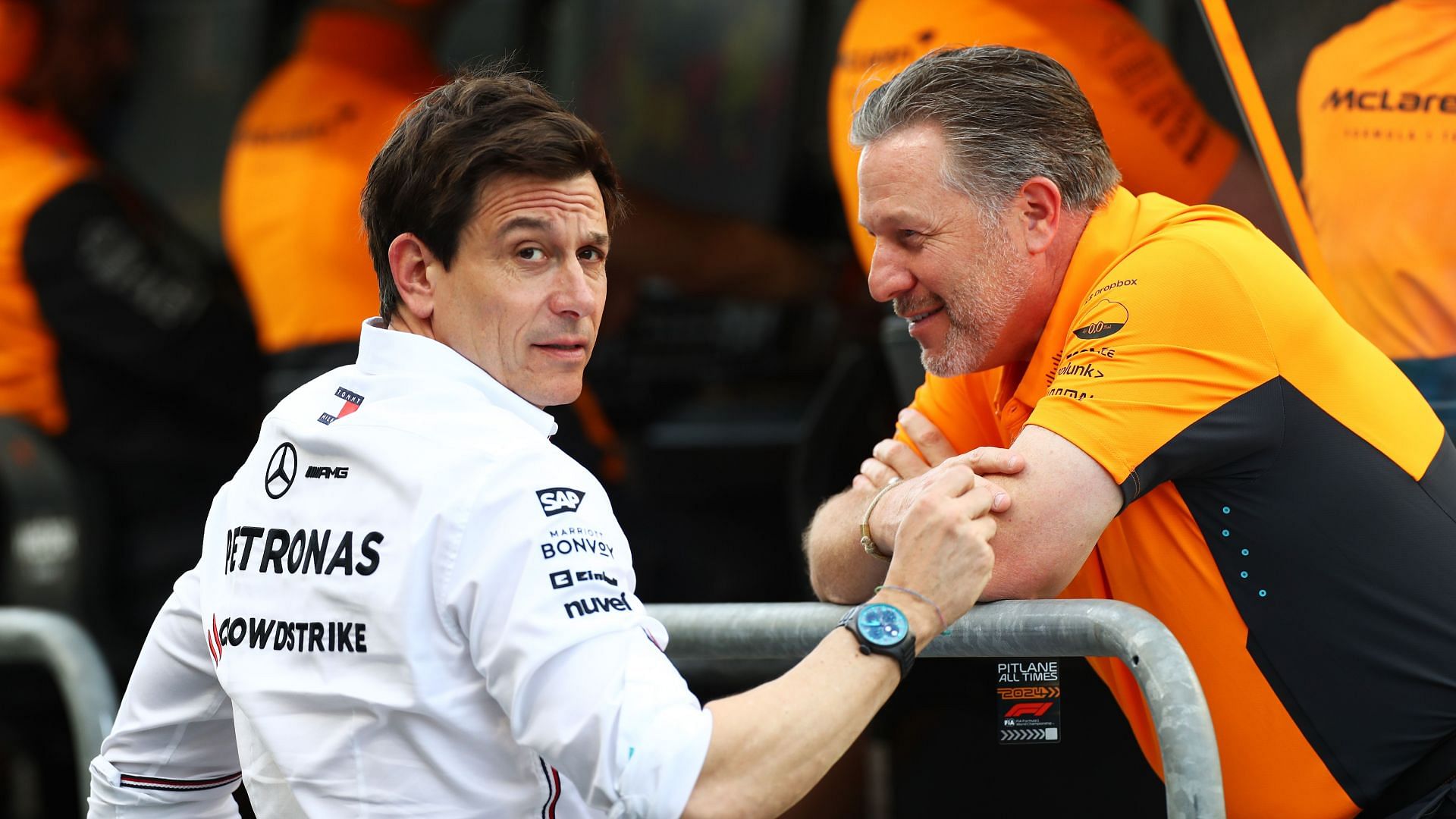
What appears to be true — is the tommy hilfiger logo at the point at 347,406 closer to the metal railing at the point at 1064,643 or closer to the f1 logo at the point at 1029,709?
the metal railing at the point at 1064,643

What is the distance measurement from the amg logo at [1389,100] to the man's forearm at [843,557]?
0.84 metres

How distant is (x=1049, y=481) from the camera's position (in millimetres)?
1656

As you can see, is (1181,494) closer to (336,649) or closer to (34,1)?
(336,649)

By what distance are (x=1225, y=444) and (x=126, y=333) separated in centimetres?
322

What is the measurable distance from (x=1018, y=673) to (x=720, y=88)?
12.0ft

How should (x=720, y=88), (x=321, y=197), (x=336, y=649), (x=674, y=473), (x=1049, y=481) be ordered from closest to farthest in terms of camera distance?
(x=336, y=649) → (x=1049, y=481) → (x=321, y=197) → (x=674, y=473) → (x=720, y=88)

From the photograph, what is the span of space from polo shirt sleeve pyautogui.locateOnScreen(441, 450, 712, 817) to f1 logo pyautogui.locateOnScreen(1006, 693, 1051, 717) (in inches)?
20.1

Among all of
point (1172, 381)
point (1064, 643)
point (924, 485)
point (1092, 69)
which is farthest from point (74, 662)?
point (1092, 69)

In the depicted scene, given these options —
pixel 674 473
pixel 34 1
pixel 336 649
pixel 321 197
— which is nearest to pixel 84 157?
pixel 34 1

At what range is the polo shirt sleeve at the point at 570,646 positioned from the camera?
1302mm

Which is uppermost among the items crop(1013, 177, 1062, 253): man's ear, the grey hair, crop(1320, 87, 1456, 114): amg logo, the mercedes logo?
crop(1320, 87, 1456, 114): amg logo

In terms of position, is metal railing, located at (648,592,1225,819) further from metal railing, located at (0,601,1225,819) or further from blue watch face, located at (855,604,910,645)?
blue watch face, located at (855,604,910,645)

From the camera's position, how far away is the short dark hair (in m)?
1.54

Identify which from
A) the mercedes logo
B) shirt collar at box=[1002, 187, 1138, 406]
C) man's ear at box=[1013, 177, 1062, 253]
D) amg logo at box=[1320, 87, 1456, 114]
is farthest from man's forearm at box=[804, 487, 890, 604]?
amg logo at box=[1320, 87, 1456, 114]
